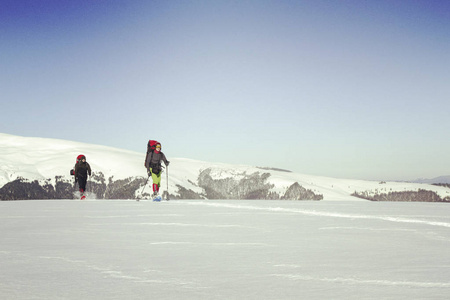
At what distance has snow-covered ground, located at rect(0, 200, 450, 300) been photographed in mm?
3572

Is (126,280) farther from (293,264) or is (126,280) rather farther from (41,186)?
(41,186)

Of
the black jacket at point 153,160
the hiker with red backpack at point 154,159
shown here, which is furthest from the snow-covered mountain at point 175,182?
the black jacket at point 153,160

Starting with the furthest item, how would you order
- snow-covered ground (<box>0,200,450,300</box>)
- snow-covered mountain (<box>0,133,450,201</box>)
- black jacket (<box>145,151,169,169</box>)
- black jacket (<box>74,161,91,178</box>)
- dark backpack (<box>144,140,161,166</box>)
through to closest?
snow-covered mountain (<box>0,133,450,201</box>), black jacket (<box>74,161,91,178</box>), dark backpack (<box>144,140,161,166</box>), black jacket (<box>145,151,169,169</box>), snow-covered ground (<box>0,200,450,300</box>)

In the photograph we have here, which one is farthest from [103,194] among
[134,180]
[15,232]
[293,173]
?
[15,232]

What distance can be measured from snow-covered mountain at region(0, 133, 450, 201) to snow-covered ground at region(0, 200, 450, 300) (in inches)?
1046

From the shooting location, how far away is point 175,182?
42062 mm

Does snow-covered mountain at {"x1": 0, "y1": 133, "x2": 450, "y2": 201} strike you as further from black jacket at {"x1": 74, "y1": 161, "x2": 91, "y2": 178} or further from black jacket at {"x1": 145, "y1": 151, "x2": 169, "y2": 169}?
black jacket at {"x1": 145, "y1": 151, "x2": 169, "y2": 169}

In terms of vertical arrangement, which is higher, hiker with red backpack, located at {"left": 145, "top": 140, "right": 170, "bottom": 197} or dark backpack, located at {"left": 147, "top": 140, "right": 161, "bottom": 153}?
dark backpack, located at {"left": 147, "top": 140, "right": 161, "bottom": 153}

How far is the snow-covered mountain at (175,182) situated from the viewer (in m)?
36.0

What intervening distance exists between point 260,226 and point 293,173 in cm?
4461

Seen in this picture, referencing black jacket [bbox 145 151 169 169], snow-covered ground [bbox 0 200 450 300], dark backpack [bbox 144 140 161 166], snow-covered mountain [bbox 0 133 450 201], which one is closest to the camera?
snow-covered ground [bbox 0 200 450 300]

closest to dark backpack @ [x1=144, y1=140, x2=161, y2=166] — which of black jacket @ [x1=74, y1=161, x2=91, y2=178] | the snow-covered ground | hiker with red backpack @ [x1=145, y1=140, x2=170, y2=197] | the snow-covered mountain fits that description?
hiker with red backpack @ [x1=145, y1=140, x2=170, y2=197]

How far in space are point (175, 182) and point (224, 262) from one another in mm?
37605

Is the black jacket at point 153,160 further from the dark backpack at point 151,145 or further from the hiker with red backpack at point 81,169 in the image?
the hiker with red backpack at point 81,169
